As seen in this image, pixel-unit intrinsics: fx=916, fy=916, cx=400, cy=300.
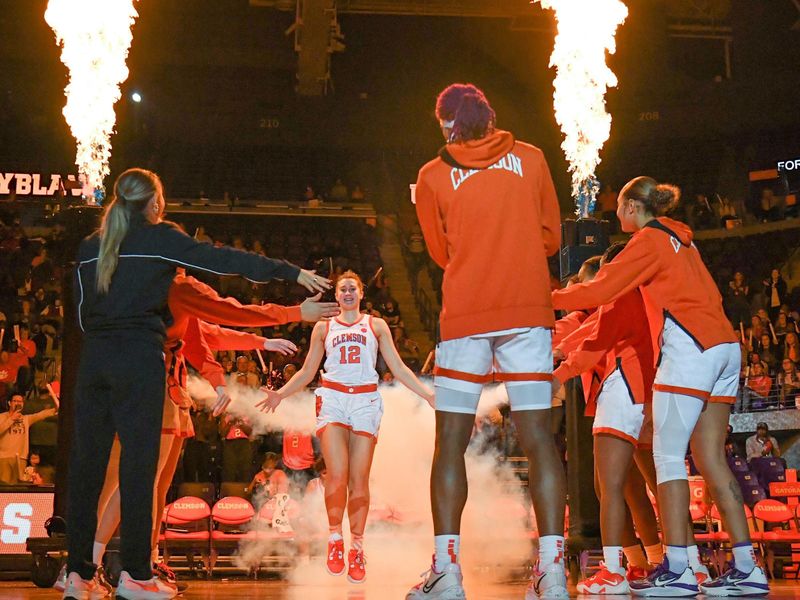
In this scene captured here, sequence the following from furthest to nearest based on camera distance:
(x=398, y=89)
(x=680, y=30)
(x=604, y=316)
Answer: (x=398, y=89)
(x=680, y=30)
(x=604, y=316)

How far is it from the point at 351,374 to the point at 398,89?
18.6 metres

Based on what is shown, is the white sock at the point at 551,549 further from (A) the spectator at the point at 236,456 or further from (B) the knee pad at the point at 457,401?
(A) the spectator at the point at 236,456

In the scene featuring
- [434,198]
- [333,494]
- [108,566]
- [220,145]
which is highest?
[220,145]

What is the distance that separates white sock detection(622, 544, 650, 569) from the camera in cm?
561

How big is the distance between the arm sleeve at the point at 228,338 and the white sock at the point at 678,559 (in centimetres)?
302

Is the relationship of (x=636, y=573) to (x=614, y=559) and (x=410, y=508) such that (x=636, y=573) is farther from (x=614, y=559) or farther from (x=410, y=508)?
(x=410, y=508)

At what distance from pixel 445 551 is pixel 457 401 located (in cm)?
68

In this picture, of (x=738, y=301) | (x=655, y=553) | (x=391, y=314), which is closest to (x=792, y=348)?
(x=738, y=301)

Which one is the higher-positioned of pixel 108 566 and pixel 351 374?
pixel 351 374

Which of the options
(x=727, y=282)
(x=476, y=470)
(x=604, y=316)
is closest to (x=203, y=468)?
(x=476, y=470)

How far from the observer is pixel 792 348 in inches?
672

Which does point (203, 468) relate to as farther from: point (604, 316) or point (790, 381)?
point (790, 381)

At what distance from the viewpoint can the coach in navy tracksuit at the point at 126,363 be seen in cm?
435

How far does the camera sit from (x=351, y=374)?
7113 millimetres
